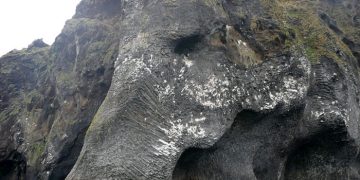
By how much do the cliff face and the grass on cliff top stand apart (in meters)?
0.04

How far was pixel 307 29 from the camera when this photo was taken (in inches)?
521

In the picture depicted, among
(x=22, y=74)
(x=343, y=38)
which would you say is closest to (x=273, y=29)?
(x=343, y=38)

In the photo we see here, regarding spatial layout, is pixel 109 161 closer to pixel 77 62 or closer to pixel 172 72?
pixel 172 72

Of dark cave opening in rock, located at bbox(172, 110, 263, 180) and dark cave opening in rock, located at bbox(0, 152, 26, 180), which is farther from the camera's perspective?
dark cave opening in rock, located at bbox(0, 152, 26, 180)

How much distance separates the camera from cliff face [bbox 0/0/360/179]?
31.8 ft

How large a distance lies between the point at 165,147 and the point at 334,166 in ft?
17.7

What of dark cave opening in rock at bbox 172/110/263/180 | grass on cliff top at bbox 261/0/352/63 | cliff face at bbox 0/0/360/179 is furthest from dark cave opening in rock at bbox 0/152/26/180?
grass on cliff top at bbox 261/0/352/63

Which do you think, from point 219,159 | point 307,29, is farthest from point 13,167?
point 307,29

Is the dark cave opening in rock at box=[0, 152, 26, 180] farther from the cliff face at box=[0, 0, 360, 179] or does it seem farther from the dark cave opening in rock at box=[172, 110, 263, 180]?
the dark cave opening in rock at box=[172, 110, 263, 180]

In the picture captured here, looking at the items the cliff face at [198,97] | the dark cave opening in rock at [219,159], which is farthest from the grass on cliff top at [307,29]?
the dark cave opening in rock at [219,159]

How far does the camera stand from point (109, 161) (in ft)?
29.2

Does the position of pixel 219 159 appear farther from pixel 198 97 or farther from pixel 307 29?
pixel 307 29

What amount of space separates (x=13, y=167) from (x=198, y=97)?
27.7 ft

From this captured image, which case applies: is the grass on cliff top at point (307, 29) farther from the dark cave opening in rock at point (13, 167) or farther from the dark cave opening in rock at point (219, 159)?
the dark cave opening in rock at point (13, 167)
